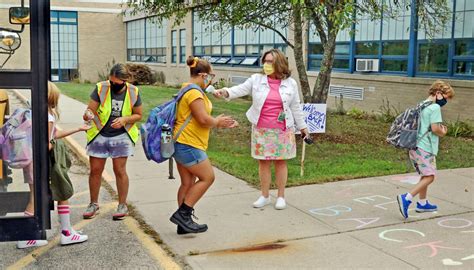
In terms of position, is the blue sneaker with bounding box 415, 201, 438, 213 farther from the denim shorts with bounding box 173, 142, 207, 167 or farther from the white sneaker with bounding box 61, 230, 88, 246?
the white sneaker with bounding box 61, 230, 88, 246

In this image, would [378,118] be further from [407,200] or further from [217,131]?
[407,200]

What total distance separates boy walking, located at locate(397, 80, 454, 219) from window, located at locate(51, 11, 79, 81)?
36.3m

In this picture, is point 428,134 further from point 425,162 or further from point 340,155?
point 340,155

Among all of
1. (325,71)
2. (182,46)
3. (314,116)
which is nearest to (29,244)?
(314,116)

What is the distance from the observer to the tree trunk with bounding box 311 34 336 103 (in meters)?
11.4

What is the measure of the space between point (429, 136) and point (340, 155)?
3.90 meters

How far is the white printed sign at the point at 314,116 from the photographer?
8.38 metres

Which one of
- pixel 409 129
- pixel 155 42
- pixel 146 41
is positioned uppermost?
pixel 146 41

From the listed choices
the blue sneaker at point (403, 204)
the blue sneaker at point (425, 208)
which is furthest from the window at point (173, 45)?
the blue sneaker at point (403, 204)

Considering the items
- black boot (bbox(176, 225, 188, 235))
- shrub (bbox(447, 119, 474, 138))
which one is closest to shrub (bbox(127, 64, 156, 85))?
shrub (bbox(447, 119, 474, 138))

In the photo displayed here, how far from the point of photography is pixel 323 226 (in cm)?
568

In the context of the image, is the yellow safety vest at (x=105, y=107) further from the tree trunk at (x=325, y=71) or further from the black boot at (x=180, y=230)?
the tree trunk at (x=325, y=71)

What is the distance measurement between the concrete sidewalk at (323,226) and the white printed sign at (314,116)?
1.11 metres

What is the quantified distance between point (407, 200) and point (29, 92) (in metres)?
3.87
